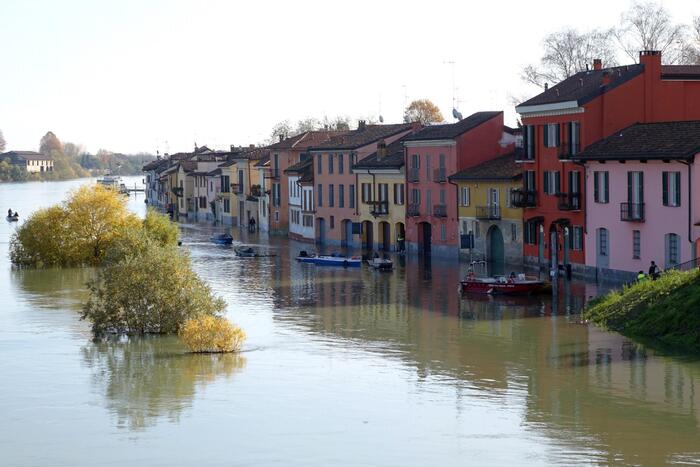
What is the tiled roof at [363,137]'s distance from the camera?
3310 inches

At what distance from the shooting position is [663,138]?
5188 centimetres

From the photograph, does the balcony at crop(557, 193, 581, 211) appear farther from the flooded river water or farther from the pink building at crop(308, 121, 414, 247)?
the pink building at crop(308, 121, 414, 247)

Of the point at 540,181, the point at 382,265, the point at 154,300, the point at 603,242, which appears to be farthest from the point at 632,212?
the point at 154,300

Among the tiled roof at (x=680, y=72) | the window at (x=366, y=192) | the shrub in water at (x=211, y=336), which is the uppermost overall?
the tiled roof at (x=680, y=72)

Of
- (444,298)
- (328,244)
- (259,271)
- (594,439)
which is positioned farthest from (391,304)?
(328,244)

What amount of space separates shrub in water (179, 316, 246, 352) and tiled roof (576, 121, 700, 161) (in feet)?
59.6

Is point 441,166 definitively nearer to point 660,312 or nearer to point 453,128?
point 453,128

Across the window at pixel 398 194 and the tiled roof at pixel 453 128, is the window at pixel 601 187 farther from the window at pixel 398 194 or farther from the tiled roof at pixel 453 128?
the window at pixel 398 194

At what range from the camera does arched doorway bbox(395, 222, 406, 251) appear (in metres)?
77.9

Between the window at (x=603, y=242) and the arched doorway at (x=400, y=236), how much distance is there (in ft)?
75.1

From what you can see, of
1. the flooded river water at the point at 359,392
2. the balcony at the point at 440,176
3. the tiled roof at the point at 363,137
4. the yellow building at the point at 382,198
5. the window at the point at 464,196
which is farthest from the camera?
the tiled roof at the point at 363,137

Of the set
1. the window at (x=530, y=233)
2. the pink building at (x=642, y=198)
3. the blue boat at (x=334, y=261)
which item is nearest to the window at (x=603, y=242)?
the pink building at (x=642, y=198)

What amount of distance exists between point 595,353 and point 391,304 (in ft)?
47.2

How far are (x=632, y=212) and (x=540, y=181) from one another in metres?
9.26
